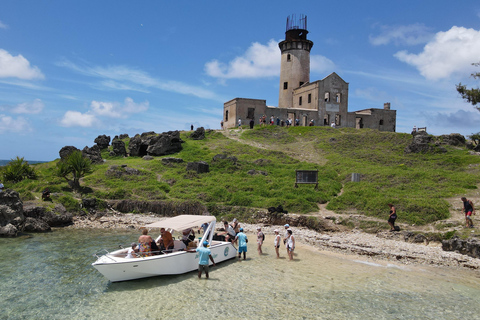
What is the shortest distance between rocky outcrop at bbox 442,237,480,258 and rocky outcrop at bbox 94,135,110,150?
48371 millimetres

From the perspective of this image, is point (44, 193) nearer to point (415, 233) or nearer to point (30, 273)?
point (30, 273)

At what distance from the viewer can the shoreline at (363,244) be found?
1707cm

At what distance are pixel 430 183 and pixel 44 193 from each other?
32.5 metres

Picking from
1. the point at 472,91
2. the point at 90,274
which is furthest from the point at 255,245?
the point at 472,91

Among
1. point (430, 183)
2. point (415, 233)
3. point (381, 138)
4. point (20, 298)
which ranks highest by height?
point (381, 138)

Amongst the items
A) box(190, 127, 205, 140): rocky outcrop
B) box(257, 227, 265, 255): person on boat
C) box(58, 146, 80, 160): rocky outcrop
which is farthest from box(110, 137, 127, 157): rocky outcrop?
box(257, 227, 265, 255): person on boat

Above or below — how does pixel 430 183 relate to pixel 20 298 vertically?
above

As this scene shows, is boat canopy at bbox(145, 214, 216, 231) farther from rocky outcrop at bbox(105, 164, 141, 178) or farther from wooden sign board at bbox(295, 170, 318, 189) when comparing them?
rocky outcrop at bbox(105, 164, 141, 178)

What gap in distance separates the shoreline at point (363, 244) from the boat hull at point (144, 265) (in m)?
8.89

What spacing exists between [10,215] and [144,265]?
44.3ft

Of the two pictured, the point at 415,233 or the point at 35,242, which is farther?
the point at 415,233

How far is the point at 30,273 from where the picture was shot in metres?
14.1

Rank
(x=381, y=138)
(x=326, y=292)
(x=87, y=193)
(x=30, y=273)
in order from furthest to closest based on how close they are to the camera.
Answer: (x=381, y=138) → (x=87, y=193) → (x=30, y=273) → (x=326, y=292)

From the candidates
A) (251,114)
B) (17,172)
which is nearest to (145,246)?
(17,172)
